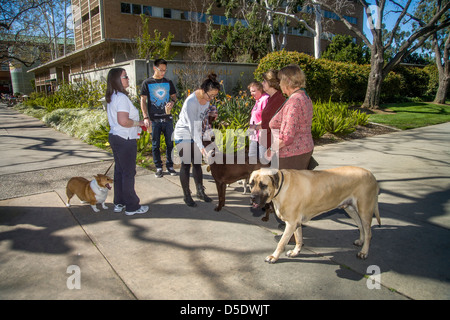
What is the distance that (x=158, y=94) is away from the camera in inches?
235

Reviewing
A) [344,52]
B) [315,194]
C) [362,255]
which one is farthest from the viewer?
[344,52]

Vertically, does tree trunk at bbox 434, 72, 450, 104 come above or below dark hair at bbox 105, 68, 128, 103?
above

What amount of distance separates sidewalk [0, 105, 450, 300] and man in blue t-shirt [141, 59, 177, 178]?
37.1 inches

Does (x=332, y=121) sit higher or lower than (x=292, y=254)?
higher

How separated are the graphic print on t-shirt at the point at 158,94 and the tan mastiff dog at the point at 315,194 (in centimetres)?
353

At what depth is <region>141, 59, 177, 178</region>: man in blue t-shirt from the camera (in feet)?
19.3

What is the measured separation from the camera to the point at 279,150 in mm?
3676

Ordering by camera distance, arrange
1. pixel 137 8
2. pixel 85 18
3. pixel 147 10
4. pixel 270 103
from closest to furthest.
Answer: pixel 270 103, pixel 137 8, pixel 147 10, pixel 85 18

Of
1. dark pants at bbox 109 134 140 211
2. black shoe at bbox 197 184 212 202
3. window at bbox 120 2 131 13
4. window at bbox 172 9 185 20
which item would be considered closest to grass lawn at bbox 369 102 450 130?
black shoe at bbox 197 184 212 202

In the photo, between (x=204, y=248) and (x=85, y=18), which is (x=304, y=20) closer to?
(x=85, y=18)

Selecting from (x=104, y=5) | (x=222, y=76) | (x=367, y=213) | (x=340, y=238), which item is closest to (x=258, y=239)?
(x=340, y=238)

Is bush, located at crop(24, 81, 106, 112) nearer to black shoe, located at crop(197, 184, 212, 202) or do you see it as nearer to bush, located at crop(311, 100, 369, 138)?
bush, located at crop(311, 100, 369, 138)

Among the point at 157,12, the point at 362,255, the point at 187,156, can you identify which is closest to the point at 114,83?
the point at 187,156

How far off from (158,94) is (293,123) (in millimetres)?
3454
